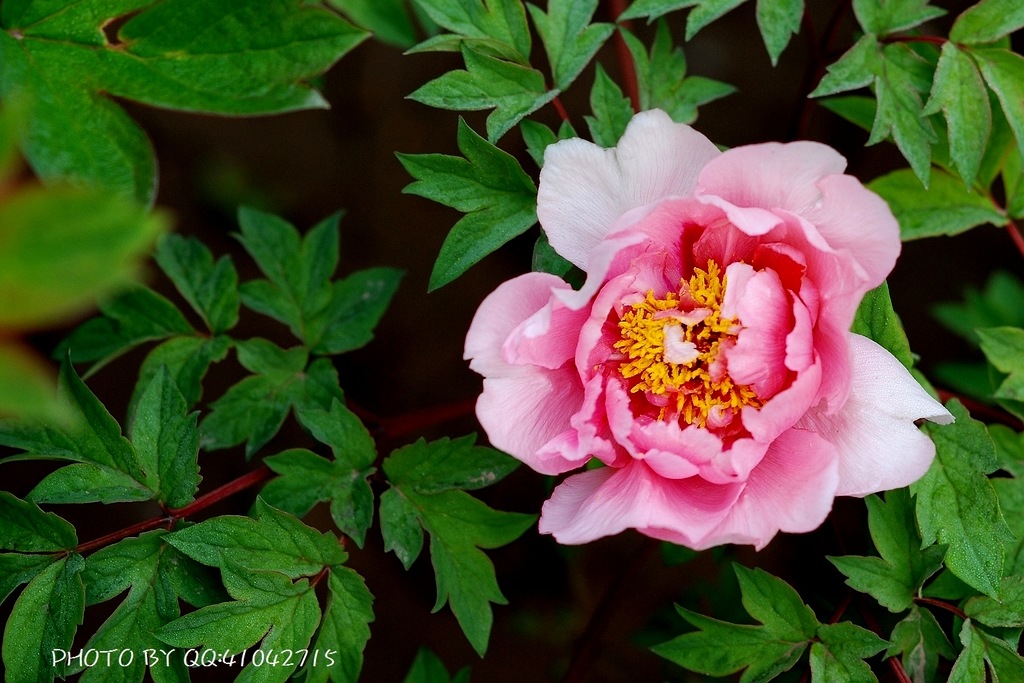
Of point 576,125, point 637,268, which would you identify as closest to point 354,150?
point 576,125

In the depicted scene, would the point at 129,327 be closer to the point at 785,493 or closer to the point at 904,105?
the point at 785,493

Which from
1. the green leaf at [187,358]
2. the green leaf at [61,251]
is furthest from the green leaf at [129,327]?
the green leaf at [61,251]

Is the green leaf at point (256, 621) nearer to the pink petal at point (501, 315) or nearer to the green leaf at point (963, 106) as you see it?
the pink petal at point (501, 315)

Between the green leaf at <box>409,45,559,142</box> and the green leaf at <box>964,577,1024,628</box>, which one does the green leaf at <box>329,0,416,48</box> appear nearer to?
the green leaf at <box>409,45,559,142</box>

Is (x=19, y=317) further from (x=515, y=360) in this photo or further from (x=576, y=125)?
(x=576, y=125)

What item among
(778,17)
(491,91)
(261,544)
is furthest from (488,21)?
(261,544)
